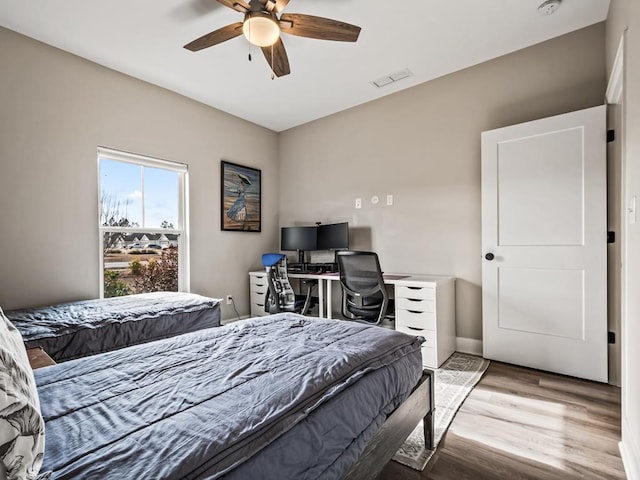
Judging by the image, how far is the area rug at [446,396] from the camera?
1639 millimetres

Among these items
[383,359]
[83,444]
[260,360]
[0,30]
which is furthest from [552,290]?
[0,30]

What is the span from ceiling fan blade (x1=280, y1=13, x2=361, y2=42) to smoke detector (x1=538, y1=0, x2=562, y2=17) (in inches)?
53.2

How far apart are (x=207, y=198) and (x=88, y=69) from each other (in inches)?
61.4

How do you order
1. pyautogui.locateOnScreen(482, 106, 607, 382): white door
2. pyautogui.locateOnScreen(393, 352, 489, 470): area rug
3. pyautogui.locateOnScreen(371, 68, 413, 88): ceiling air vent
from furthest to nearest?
pyautogui.locateOnScreen(371, 68, 413, 88): ceiling air vent
pyautogui.locateOnScreen(482, 106, 607, 382): white door
pyautogui.locateOnScreen(393, 352, 489, 470): area rug

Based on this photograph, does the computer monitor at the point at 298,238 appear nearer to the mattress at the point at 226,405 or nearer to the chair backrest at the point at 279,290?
the chair backrest at the point at 279,290

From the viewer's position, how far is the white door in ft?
7.97

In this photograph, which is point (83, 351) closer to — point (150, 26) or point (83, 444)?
point (83, 444)

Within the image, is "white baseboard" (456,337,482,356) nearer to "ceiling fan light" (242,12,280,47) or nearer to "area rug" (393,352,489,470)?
"area rug" (393,352,489,470)

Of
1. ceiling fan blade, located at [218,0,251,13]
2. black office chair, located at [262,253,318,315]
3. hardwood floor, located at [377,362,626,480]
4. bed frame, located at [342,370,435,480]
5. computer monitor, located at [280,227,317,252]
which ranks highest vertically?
ceiling fan blade, located at [218,0,251,13]

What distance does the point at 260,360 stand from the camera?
49.6 inches

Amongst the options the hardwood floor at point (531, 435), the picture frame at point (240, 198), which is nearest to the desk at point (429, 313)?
the hardwood floor at point (531, 435)

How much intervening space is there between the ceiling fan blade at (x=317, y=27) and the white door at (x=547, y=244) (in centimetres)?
152

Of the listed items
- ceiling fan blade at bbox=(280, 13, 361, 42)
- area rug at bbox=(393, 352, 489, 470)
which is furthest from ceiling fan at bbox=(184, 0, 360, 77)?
area rug at bbox=(393, 352, 489, 470)

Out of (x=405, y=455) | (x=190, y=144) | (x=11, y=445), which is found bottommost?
(x=405, y=455)
